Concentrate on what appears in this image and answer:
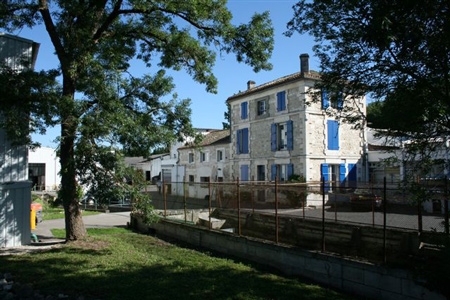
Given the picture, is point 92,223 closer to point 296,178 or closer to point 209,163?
point 296,178

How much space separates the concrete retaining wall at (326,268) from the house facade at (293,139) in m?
13.8

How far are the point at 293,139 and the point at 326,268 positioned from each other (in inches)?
690

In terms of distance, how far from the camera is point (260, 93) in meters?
29.0

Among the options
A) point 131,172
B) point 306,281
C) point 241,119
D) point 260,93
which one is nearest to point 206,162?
point 241,119

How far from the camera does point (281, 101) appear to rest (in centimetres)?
2709

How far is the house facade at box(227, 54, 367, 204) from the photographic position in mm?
25328

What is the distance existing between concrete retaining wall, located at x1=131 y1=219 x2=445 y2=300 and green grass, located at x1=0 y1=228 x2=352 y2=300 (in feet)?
1.32

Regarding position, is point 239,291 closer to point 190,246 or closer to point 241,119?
point 190,246

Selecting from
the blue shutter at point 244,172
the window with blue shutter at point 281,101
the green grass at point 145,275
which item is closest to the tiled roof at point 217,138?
the blue shutter at point 244,172

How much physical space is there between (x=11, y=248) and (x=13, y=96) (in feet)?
→ 16.0

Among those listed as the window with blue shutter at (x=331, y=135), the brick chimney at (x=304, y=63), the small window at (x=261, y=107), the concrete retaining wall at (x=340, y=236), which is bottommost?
the concrete retaining wall at (x=340, y=236)

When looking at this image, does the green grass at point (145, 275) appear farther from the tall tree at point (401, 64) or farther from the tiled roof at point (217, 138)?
the tiled roof at point (217, 138)

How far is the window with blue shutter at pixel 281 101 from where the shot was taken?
88.0 feet

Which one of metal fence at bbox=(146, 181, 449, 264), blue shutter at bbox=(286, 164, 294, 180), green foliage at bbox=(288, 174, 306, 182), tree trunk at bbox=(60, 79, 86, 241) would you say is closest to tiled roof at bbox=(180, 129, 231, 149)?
blue shutter at bbox=(286, 164, 294, 180)
